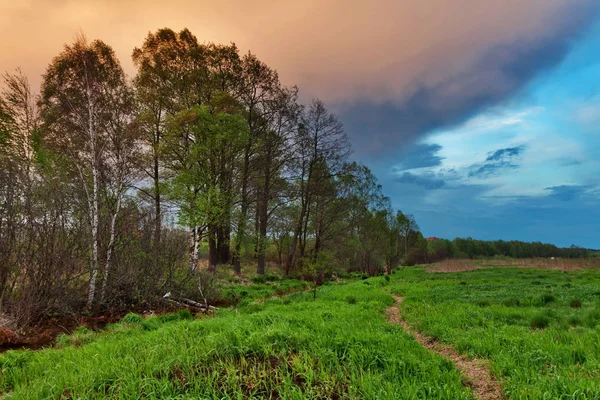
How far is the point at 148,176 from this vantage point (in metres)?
20.8

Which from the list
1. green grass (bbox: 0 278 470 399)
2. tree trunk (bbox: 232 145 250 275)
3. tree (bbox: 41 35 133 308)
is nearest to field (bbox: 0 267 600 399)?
green grass (bbox: 0 278 470 399)

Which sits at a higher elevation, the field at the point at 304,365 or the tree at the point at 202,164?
the tree at the point at 202,164

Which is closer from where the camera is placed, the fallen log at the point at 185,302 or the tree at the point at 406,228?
the fallen log at the point at 185,302

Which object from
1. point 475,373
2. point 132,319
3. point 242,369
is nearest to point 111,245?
point 132,319

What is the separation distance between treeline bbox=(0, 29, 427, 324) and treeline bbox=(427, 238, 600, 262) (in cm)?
8119

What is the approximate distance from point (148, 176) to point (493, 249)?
129140mm

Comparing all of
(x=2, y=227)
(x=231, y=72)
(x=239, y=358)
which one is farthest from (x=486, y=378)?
(x=231, y=72)

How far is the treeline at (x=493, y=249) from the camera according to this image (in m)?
98.3

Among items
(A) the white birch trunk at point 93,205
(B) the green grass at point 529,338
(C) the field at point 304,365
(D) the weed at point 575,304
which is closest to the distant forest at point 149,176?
(A) the white birch trunk at point 93,205

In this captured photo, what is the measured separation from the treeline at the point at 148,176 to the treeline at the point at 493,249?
266 feet

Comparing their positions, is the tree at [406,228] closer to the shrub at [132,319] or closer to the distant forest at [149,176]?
the distant forest at [149,176]

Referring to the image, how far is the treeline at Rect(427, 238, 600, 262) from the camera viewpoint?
3871 inches

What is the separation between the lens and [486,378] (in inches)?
178

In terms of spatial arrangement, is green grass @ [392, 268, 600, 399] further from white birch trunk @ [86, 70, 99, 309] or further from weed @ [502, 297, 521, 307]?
white birch trunk @ [86, 70, 99, 309]
